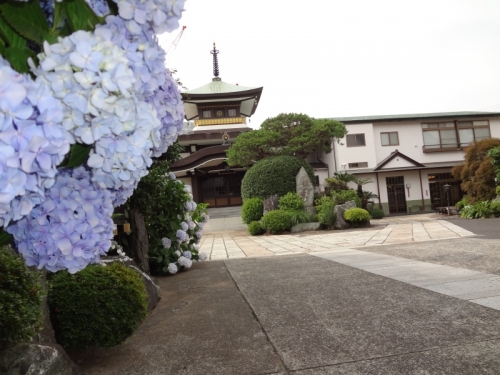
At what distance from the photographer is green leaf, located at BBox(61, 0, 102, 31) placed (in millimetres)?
901

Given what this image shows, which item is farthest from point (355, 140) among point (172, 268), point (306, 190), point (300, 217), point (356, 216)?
point (172, 268)

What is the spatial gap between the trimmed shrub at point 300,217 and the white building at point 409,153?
9166mm

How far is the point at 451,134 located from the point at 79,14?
2932cm

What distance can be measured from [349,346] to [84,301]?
7.25 feet

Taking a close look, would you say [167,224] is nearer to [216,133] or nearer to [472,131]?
[216,133]

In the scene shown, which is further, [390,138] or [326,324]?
[390,138]

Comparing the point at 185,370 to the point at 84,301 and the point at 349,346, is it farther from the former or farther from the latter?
the point at 349,346

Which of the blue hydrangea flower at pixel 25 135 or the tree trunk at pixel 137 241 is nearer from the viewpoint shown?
the blue hydrangea flower at pixel 25 135

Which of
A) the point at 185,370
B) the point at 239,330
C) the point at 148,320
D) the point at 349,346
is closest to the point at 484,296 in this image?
the point at 349,346

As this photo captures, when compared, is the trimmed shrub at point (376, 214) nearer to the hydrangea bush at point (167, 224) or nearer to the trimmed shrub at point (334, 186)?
the trimmed shrub at point (334, 186)

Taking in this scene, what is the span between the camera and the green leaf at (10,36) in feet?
2.88

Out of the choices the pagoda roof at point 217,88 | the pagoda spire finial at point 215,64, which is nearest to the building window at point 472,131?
the pagoda roof at point 217,88

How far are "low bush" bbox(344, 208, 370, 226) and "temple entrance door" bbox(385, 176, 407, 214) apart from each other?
11168 millimetres

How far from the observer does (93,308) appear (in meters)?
3.23
